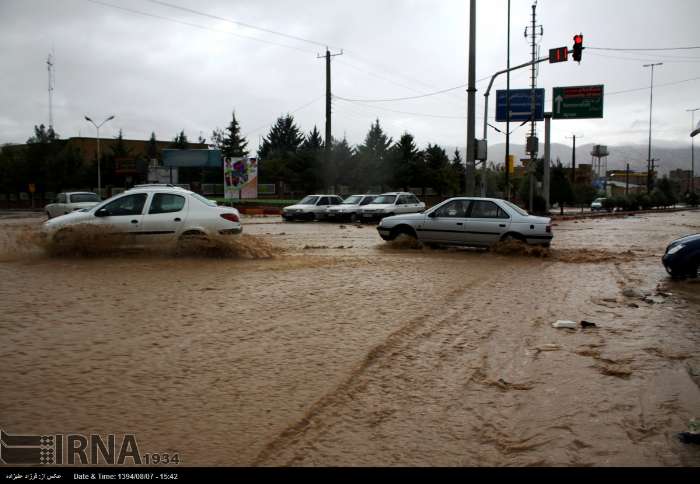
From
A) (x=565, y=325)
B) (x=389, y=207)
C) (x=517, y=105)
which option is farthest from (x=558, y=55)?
(x=517, y=105)

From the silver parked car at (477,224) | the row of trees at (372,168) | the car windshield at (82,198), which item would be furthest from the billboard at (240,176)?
the silver parked car at (477,224)

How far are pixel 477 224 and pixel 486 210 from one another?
1.44 ft

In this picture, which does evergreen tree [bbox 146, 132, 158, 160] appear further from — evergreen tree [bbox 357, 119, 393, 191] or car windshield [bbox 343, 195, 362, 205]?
car windshield [bbox 343, 195, 362, 205]

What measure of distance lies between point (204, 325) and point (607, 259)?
10.8 meters

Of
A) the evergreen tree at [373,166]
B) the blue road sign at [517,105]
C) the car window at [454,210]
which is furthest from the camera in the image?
the evergreen tree at [373,166]

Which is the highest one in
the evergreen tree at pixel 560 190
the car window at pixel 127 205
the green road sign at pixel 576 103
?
the green road sign at pixel 576 103

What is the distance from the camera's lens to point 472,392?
15.1ft

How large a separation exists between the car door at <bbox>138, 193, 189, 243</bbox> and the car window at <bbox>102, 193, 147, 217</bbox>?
0.20m

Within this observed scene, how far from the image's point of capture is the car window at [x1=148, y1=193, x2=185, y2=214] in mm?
12344

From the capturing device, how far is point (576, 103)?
127 feet

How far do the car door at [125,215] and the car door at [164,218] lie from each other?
0.15 meters

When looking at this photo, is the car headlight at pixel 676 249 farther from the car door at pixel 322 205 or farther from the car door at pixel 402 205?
the car door at pixel 322 205

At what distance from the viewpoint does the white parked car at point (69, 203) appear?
24.8 metres
